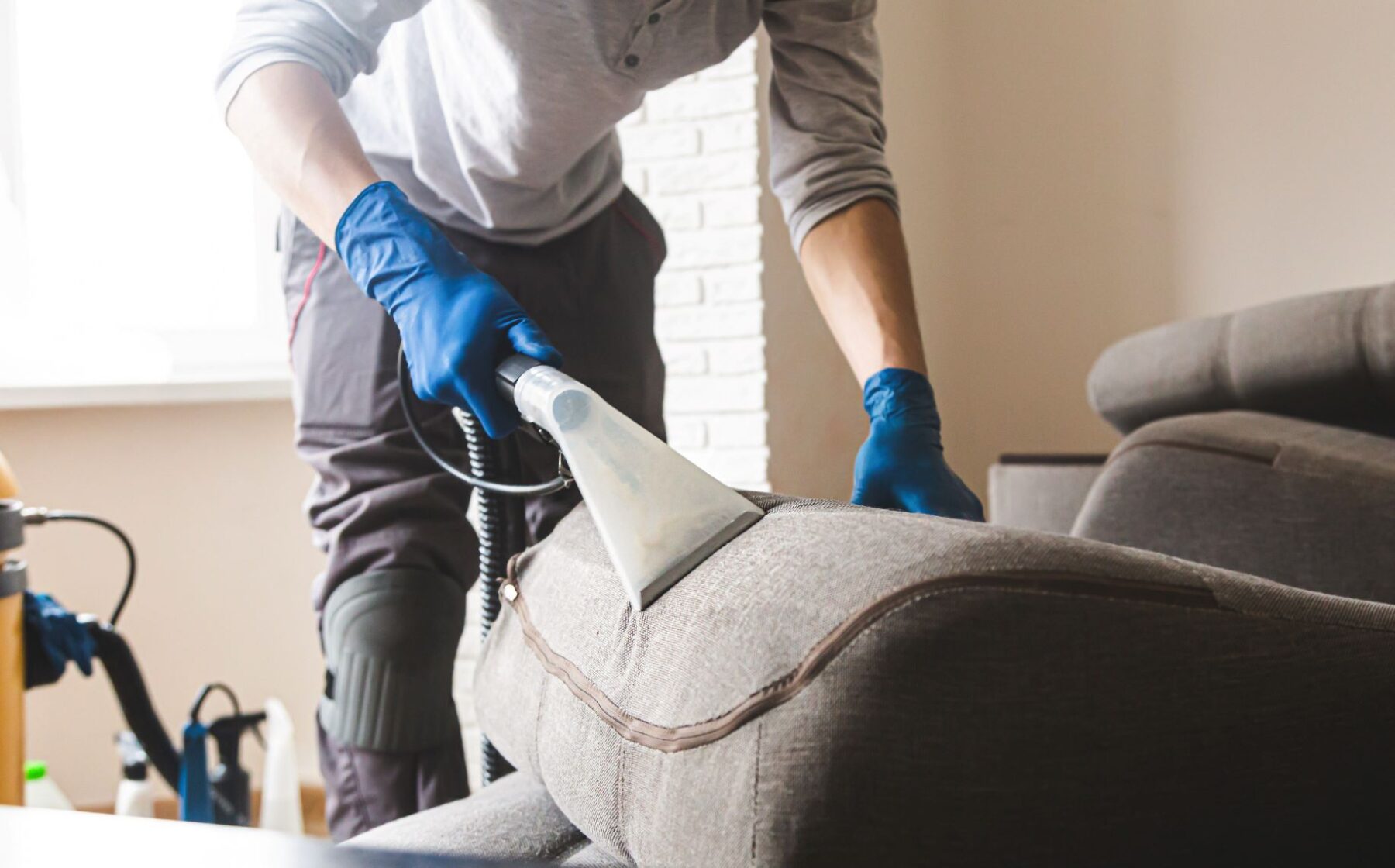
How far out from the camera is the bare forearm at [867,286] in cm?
115

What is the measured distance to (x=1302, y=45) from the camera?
3092 mm

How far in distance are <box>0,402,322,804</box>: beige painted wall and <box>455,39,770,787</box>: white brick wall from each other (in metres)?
0.57

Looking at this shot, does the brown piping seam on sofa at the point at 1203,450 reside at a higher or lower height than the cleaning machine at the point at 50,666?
higher

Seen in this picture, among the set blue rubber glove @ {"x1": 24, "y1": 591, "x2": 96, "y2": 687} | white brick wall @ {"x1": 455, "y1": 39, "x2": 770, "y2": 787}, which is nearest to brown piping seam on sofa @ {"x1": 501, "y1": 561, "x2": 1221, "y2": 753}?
blue rubber glove @ {"x1": 24, "y1": 591, "x2": 96, "y2": 687}

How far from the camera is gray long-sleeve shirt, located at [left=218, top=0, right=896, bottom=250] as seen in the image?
3.04ft

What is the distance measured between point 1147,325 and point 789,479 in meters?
1.52

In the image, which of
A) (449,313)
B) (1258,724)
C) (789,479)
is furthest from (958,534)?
(789,479)

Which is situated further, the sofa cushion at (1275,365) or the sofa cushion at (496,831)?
the sofa cushion at (1275,365)

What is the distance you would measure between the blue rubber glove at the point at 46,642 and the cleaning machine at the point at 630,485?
1.00m

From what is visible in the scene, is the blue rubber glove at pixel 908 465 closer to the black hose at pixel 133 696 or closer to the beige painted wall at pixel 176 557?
the black hose at pixel 133 696

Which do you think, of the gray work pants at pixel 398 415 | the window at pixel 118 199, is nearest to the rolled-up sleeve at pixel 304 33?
the gray work pants at pixel 398 415

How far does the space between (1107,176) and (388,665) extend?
9.67ft

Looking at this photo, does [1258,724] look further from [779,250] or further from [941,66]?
[941,66]

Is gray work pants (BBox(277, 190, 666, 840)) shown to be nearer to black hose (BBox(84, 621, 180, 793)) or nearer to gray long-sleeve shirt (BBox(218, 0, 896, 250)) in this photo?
gray long-sleeve shirt (BBox(218, 0, 896, 250))
